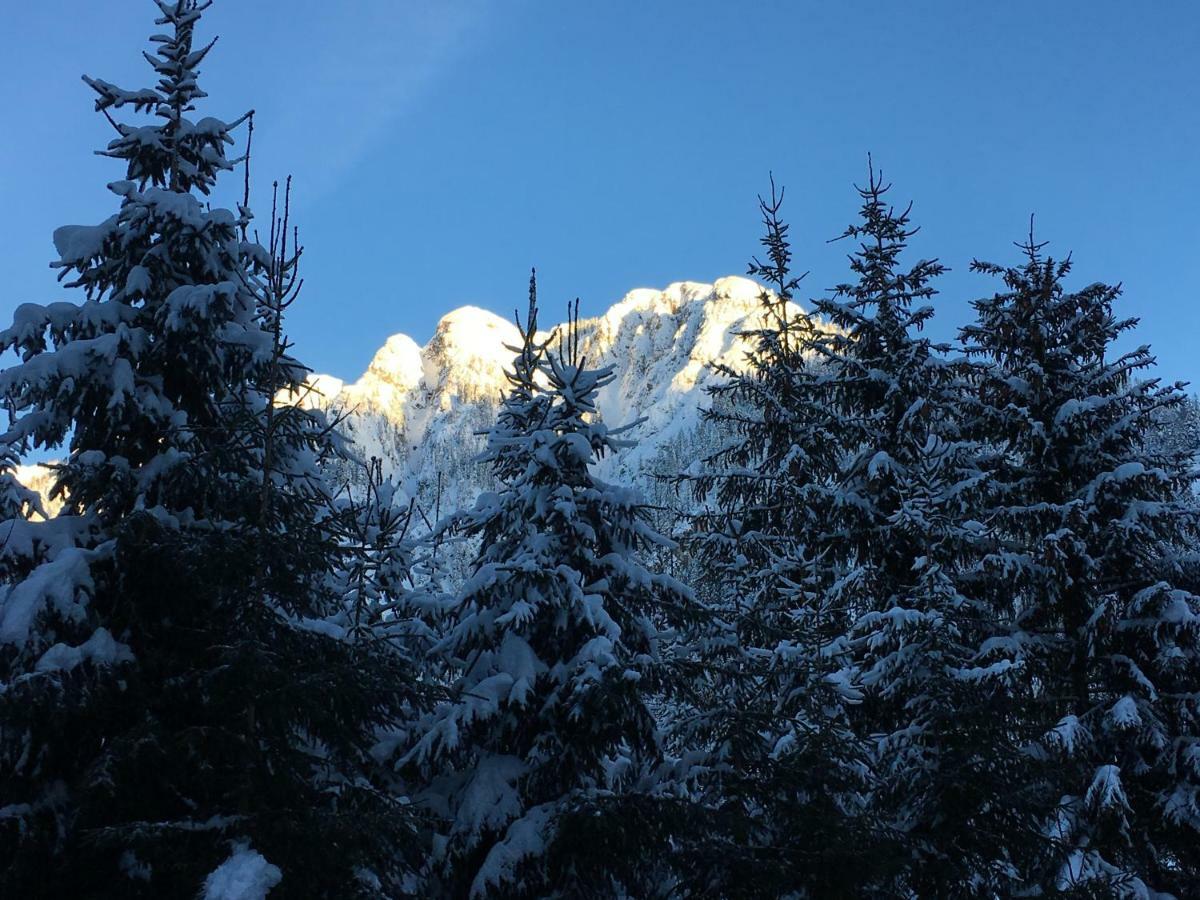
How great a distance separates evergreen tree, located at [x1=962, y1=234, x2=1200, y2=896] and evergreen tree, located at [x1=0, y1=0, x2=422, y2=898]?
7950mm

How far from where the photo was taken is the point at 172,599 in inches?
281

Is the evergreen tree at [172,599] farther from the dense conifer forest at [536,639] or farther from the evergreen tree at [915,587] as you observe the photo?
the evergreen tree at [915,587]

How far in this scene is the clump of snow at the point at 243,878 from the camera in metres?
4.85

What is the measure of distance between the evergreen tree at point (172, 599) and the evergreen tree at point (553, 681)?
125cm

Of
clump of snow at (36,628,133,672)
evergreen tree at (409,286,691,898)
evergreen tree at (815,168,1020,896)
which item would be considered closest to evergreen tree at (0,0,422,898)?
clump of snow at (36,628,133,672)

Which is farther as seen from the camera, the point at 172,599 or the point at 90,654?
the point at 172,599

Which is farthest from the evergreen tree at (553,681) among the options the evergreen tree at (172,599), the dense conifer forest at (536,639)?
the evergreen tree at (172,599)

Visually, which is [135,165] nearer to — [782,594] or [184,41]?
[184,41]

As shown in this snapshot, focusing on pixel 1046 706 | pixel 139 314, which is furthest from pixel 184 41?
pixel 1046 706

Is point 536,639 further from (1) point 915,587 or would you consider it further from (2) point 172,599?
(1) point 915,587

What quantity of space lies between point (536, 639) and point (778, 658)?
310cm

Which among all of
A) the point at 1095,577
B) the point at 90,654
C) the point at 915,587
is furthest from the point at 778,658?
the point at 90,654

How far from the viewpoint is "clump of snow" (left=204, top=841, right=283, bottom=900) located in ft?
15.9

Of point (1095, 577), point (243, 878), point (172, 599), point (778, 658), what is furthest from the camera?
point (1095, 577)
